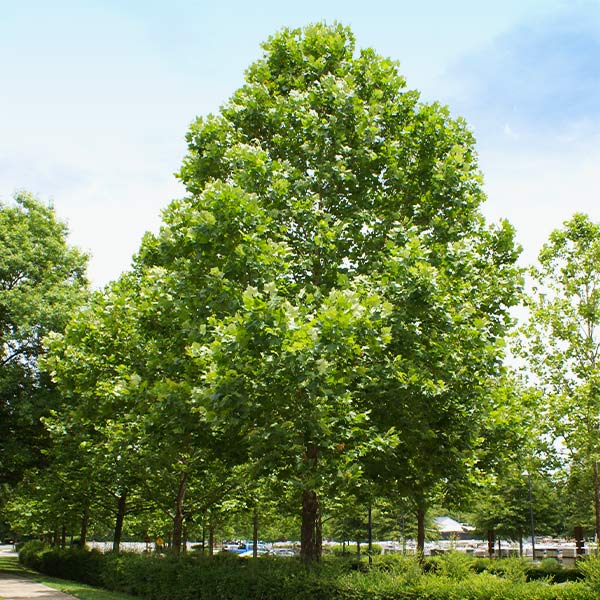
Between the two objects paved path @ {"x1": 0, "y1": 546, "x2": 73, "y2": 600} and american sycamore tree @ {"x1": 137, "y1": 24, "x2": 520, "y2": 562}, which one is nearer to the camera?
american sycamore tree @ {"x1": 137, "y1": 24, "x2": 520, "y2": 562}

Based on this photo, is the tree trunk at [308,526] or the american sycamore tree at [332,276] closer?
the american sycamore tree at [332,276]

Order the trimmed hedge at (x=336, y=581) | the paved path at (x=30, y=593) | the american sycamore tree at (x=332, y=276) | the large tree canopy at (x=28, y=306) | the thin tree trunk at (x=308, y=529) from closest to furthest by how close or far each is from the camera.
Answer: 1. the trimmed hedge at (x=336, y=581)
2. the american sycamore tree at (x=332, y=276)
3. the thin tree trunk at (x=308, y=529)
4. the paved path at (x=30, y=593)
5. the large tree canopy at (x=28, y=306)

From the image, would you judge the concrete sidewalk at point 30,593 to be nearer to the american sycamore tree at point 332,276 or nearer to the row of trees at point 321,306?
the row of trees at point 321,306

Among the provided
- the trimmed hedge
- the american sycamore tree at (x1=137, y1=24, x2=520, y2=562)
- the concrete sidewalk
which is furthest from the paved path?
the american sycamore tree at (x1=137, y1=24, x2=520, y2=562)

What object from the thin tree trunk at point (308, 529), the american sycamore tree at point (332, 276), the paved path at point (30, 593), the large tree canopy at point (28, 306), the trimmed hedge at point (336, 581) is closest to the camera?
the trimmed hedge at point (336, 581)

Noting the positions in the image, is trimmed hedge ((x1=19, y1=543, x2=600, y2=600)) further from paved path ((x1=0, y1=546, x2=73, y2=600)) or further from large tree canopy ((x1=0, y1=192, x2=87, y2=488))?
large tree canopy ((x1=0, y1=192, x2=87, y2=488))

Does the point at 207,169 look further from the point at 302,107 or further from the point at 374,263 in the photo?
the point at 374,263

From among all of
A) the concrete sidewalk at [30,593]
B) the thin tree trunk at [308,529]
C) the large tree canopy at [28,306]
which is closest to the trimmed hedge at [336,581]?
the thin tree trunk at [308,529]

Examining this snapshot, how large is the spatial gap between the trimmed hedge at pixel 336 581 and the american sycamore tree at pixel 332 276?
1.08m

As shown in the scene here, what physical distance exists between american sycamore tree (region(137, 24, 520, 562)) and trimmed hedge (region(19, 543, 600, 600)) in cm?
108

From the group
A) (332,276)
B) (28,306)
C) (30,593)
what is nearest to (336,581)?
(332,276)

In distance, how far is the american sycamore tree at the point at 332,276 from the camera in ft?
33.7

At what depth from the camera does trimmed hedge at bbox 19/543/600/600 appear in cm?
941

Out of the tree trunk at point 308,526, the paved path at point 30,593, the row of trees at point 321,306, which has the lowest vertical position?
the paved path at point 30,593
